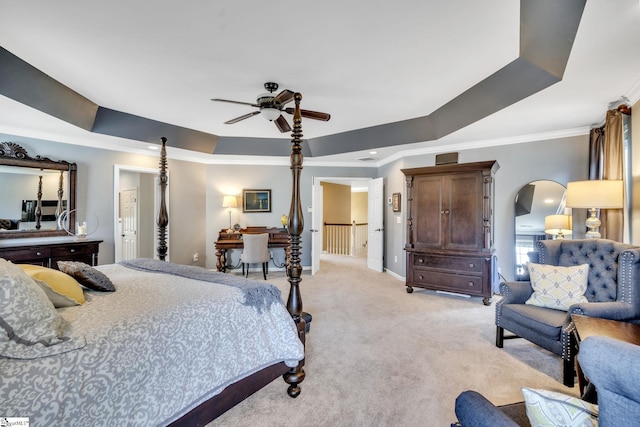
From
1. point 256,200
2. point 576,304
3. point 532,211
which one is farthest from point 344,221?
point 576,304

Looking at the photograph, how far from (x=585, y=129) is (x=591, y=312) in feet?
9.60

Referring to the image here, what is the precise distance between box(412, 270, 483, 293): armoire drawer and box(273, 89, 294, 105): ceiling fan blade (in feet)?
10.0

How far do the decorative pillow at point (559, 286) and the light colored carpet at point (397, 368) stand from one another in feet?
1.58

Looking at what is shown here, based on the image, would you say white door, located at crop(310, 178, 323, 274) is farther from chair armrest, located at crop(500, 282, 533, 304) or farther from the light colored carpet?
chair armrest, located at crop(500, 282, 533, 304)

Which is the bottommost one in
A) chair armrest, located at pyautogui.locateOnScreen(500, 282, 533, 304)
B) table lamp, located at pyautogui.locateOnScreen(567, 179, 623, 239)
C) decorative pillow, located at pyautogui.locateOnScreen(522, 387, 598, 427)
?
chair armrest, located at pyautogui.locateOnScreen(500, 282, 533, 304)

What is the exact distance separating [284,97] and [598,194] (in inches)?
116

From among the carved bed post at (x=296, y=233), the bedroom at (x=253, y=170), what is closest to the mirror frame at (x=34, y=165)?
the bedroom at (x=253, y=170)

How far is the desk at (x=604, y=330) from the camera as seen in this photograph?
1.54m

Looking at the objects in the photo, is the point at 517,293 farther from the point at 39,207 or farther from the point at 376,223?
the point at 39,207

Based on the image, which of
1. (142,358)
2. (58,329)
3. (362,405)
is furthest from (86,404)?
(362,405)

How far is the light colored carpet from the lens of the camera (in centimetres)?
183

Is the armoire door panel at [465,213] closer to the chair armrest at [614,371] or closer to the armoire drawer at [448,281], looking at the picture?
the armoire drawer at [448,281]

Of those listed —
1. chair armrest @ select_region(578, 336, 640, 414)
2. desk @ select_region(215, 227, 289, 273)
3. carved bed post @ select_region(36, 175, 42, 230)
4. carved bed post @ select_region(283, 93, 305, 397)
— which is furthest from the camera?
desk @ select_region(215, 227, 289, 273)

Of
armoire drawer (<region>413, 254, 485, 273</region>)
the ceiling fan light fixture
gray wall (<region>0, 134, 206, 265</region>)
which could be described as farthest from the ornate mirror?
gray wall (<region>0, 134, 206, 265</region>)
